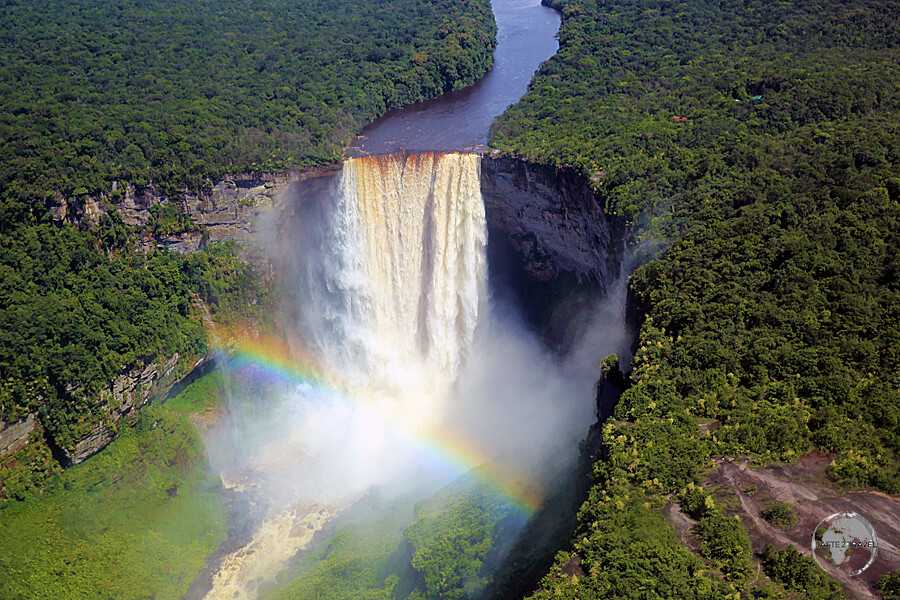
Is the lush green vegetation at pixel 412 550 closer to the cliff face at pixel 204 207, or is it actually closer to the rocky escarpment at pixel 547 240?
the rocky escarpment at pixel 547 240

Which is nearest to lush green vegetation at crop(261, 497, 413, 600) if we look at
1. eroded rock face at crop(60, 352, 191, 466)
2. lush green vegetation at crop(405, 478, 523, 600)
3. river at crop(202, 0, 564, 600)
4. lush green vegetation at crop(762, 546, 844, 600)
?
lush green vegetation at crop(405, 478, 523, 600)

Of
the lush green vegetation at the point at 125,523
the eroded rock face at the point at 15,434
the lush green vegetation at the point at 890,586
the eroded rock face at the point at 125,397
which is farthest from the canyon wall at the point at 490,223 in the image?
the lush green vegetation at the point at 890,586

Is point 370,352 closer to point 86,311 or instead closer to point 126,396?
point 126,396

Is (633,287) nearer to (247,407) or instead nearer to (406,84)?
(247,407)

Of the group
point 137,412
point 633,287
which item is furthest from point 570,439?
point 137,412

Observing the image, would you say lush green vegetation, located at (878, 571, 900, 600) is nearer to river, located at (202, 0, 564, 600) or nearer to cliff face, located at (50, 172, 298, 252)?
river, located at (202, 0, 564, 600)

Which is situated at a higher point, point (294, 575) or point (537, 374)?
point (537, 374)
